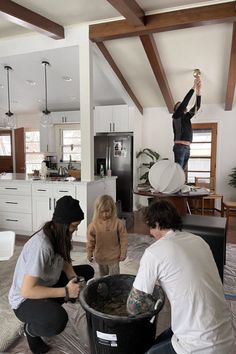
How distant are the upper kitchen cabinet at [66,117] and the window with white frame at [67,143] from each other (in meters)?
0.16

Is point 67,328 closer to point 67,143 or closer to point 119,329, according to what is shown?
point 119,329

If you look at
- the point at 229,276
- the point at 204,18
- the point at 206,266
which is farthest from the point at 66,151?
the point at 206,266

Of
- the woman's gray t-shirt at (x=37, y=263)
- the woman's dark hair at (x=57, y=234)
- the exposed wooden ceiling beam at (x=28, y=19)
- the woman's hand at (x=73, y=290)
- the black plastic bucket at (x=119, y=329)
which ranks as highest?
the exposed wooden ceiling beam at (x=28, y=19)

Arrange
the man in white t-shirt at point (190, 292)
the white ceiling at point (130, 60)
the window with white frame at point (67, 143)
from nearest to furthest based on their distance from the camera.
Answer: the man in white t-shirt at point (190, 292) < the white ceiling at point (130, 60) < the window with white frame at point (67, 143)

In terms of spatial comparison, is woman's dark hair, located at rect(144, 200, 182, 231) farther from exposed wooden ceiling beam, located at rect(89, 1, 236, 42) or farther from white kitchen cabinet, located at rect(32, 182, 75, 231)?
exposed wooden ceiling beam, located at rect(89, 1, 236, 42)

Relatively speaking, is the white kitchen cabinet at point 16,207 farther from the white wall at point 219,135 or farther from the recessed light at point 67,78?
the white wall at point 219,135

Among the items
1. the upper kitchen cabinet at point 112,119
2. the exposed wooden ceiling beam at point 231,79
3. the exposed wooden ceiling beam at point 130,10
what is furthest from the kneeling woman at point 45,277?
the upper kitchen cabinet at point 112,119

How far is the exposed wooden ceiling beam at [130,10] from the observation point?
2796 mm

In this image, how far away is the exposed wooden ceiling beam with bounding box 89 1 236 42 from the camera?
3.10 meters

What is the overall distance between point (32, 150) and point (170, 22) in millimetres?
5214

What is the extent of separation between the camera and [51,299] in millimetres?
1577

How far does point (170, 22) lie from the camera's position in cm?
327

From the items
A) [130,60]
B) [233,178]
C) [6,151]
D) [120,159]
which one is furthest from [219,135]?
[6,151]

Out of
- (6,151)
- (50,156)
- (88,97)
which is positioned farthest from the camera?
(6,151)
